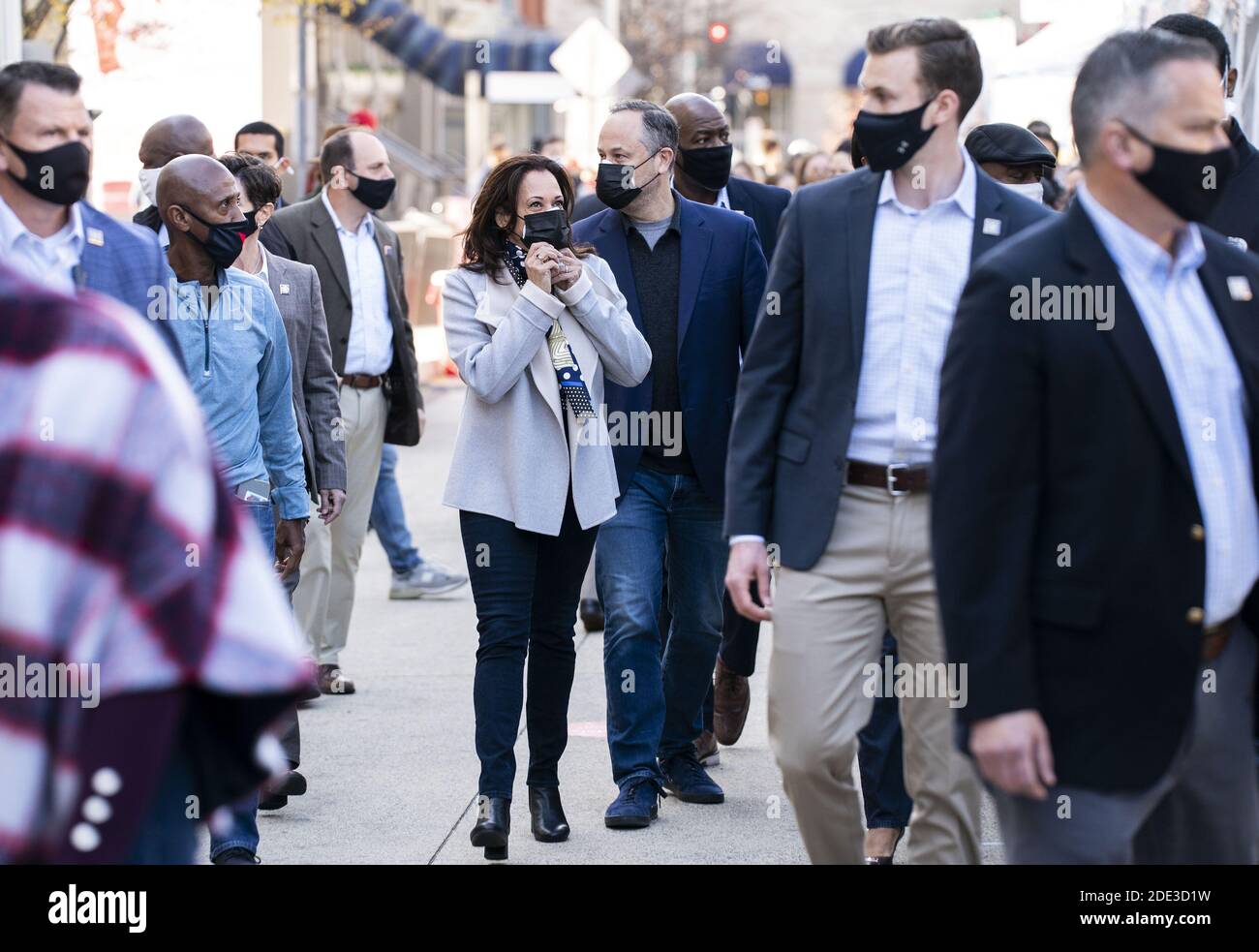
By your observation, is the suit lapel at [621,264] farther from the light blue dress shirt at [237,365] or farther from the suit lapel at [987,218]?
the suit lapel at [987,218]

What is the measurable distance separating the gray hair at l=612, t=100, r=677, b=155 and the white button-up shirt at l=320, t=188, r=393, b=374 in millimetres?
2044

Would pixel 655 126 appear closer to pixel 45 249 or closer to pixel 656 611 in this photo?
pixel 656 611

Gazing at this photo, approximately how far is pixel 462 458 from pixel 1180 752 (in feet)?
9.31

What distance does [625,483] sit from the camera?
19.2ft

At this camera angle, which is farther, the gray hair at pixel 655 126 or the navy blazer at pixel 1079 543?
the gray hair at pixel 655 126

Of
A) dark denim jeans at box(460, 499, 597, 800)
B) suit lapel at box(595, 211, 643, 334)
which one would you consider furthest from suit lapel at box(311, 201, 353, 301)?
dark denim jeans at box(460, 499, 597, 800)

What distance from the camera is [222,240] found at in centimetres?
518

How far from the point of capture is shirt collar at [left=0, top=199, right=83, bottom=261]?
4.03m

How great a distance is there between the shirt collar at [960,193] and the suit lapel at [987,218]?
1 centimetres

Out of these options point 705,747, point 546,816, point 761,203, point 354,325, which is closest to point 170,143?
point 354,325

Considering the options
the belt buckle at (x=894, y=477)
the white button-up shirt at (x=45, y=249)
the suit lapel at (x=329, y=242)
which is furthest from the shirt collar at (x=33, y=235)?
the suit lapel at (x=329, y=242)

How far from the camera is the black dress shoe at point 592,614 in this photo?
887 cm
